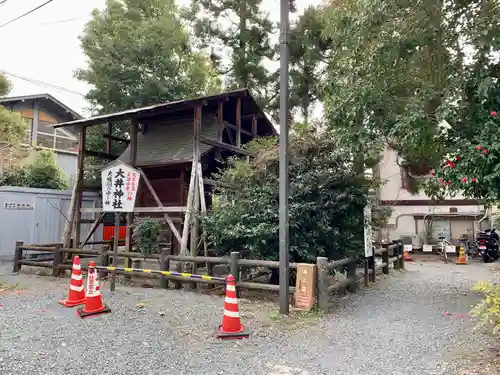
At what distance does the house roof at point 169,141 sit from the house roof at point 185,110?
0.41 metres

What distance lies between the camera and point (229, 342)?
16.0 feet

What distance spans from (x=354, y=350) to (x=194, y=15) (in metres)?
16.0

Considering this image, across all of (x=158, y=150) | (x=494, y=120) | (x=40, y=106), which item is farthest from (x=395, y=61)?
(x=40, y=106)

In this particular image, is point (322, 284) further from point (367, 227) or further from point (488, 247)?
point (488, 247)

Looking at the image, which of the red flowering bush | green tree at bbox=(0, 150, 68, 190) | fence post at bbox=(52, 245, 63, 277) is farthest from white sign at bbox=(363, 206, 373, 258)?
green tree at bbox=(0, 150, 68, 190)

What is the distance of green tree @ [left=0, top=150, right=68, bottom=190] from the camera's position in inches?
555

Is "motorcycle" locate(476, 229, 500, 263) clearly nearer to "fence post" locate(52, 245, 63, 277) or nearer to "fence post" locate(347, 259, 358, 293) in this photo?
"fence post" locate(347, 259, 358, 293)

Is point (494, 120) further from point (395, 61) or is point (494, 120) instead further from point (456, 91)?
point (395, 61)

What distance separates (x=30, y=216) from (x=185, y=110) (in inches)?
264

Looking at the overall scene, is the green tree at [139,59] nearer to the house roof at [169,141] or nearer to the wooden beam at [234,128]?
the house roof at [169,141]

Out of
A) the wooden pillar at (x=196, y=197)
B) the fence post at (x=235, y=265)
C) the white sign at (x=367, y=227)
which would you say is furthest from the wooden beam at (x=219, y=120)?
the white sign at (x=367, y=227)

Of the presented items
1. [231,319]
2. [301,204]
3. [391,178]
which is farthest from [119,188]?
[391,178]

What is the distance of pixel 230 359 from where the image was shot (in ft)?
14.2

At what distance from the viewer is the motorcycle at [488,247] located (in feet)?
46.5
